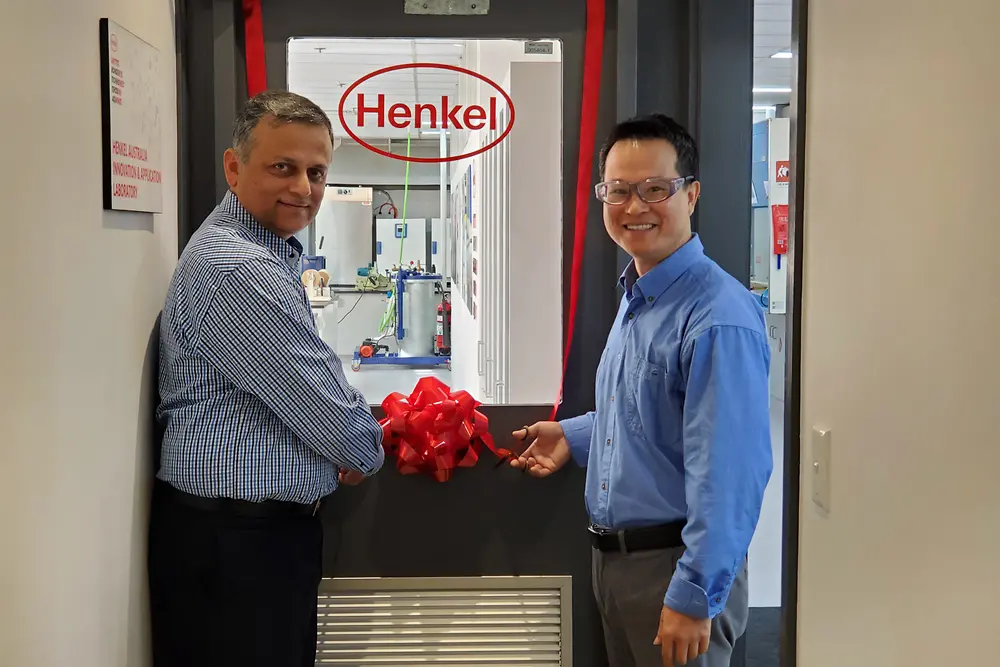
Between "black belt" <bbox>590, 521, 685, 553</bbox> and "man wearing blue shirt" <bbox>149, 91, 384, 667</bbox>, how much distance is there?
1.69ft

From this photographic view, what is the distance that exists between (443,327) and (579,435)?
521 mm

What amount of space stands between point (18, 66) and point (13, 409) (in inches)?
18.9

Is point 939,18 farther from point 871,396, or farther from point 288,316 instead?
point 288,316

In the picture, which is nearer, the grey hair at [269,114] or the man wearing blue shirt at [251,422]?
the man wearing blue shirt at [251,422]

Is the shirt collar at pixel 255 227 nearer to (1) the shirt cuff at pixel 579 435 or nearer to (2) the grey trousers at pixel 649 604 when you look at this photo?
(1) the shirt cuff at pixel 579 435

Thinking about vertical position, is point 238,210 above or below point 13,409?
above

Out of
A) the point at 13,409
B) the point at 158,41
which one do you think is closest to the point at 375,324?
the point at 158,41

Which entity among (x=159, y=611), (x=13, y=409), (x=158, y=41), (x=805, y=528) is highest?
(x=158, y=41)

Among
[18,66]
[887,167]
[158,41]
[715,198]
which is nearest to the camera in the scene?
[887,167]

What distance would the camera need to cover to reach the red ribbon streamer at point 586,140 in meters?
2.32

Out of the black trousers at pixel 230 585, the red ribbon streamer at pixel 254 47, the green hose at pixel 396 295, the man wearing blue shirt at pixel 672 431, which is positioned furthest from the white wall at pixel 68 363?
the man wearing blue shirt at pixel 672 431

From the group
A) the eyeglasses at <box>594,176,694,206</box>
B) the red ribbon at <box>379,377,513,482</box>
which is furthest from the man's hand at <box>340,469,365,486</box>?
the eyeglasses at <box>594,176,694,206</box>

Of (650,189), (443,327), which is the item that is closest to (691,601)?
(650,189)

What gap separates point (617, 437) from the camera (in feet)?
5.86
